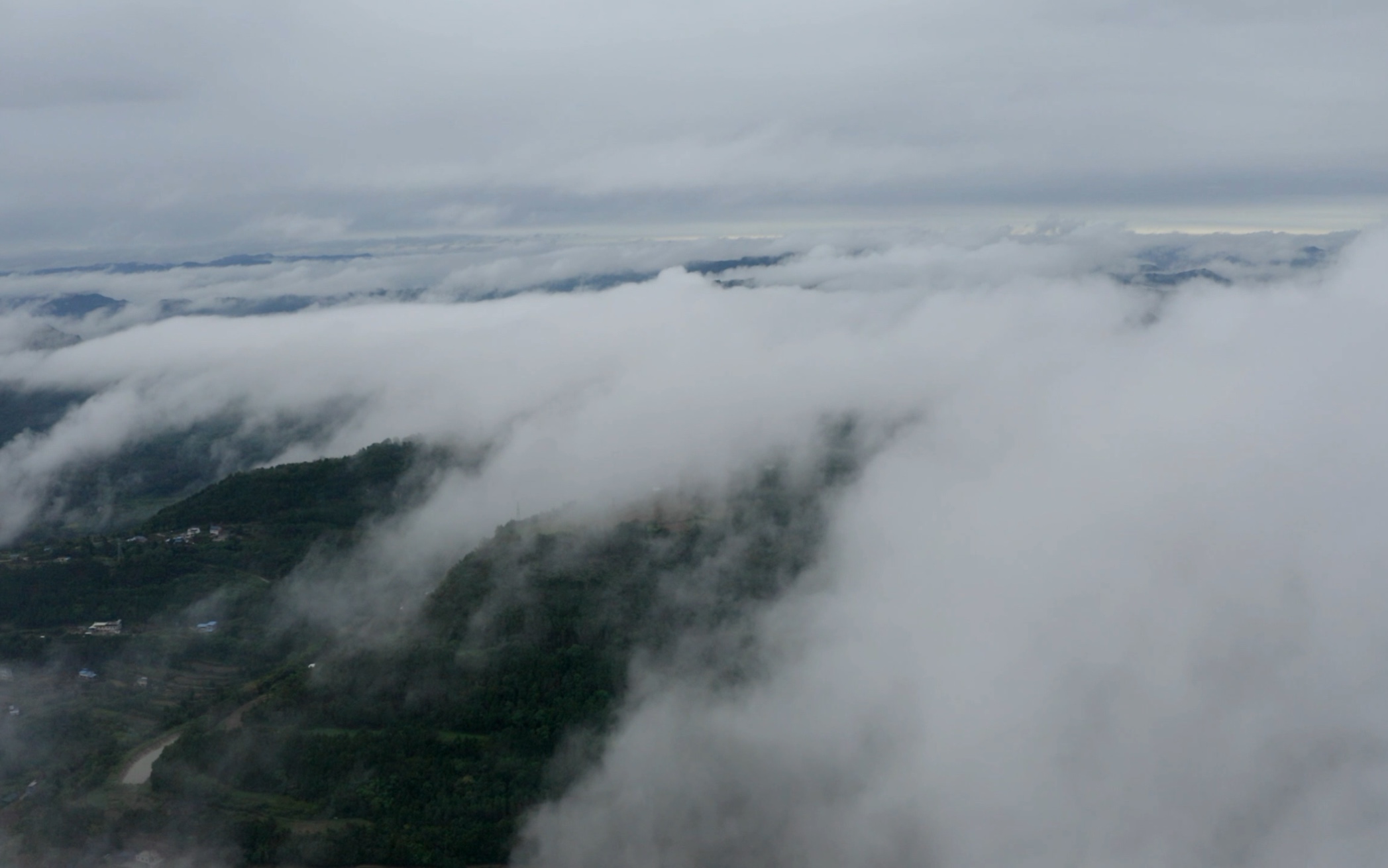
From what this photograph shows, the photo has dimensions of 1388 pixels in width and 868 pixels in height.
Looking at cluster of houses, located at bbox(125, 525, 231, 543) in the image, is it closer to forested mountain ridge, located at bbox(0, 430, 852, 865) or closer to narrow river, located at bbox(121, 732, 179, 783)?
forested mountain ridge, located at bbox(0, 430, 852, 865)

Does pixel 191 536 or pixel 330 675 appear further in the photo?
pixel 191 536

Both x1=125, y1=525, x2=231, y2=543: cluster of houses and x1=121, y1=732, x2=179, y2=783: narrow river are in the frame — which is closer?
x1=121, y1=732, x2=179, y2=783: narrow river

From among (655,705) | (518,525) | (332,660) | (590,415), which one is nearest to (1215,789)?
(655,705)

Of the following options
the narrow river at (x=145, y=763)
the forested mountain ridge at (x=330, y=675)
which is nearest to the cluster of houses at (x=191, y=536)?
the forested mountain ridge at (x=330, y=675)

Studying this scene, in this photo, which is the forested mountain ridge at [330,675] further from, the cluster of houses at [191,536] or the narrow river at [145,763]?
the narrow river at [145,763]

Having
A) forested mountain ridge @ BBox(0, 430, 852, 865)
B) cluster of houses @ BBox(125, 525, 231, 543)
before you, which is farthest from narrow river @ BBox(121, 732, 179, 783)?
cluster of houses @ BBox(125, 525, 231, 543)

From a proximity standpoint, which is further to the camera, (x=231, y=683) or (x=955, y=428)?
(x=955, y=428)

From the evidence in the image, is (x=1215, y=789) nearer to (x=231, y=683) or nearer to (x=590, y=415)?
(x=231, y=683)

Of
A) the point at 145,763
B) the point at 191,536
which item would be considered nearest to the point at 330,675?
the point at 145,763

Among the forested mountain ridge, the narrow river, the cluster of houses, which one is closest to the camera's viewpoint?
the forested mountain ridge

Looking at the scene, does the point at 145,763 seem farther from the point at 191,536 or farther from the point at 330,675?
the point at 191,536

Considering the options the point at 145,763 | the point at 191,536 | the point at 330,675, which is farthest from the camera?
the point at 191,536
